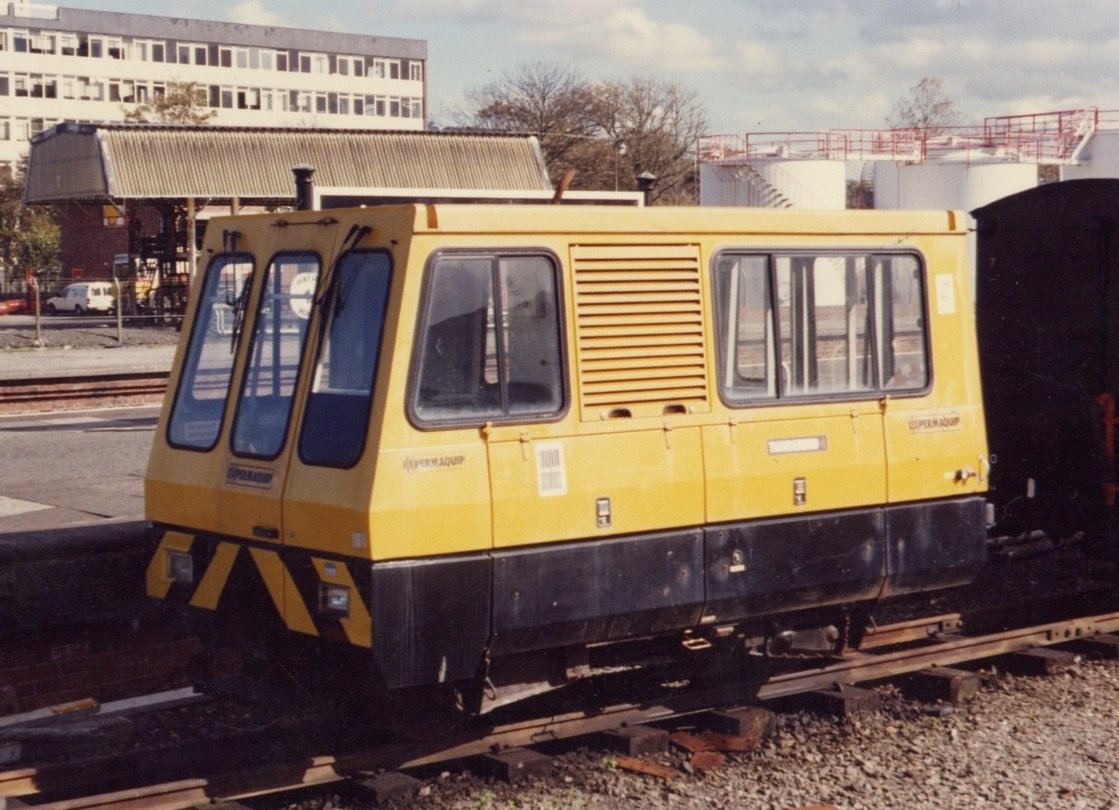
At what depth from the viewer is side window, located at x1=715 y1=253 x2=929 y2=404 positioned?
7.53 m

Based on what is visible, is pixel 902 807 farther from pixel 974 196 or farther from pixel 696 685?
pixel 974 196

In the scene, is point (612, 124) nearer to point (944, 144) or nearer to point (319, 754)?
point (944, 144)

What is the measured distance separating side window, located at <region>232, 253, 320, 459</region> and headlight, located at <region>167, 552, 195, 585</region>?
0.65 meters

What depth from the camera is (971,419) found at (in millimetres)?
8367

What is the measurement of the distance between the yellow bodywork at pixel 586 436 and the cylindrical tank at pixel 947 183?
39.6m

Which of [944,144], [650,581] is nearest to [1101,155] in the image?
[944,144]

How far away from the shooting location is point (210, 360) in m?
7.49

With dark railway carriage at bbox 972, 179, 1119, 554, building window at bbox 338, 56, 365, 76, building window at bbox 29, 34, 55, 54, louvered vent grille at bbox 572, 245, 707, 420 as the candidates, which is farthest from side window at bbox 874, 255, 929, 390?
building window at bbox 338, 56, 365, 76

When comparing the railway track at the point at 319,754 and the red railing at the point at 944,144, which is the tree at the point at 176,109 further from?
the railway track at the point at 319,754

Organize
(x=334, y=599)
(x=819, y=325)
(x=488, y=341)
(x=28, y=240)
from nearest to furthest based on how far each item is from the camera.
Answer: (x=334, y=599) < (x=488, y=341) < (x=819, y=325) < (x=28, y=240)

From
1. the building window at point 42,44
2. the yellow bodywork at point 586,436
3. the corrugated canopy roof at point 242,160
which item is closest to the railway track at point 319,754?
the yellow bodywork at point 586,436

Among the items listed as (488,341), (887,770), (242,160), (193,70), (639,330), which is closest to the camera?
(488,341)

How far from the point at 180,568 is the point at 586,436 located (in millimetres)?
2140

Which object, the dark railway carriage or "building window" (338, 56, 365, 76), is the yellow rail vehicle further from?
"building window" (338, 56, 365, 76)
